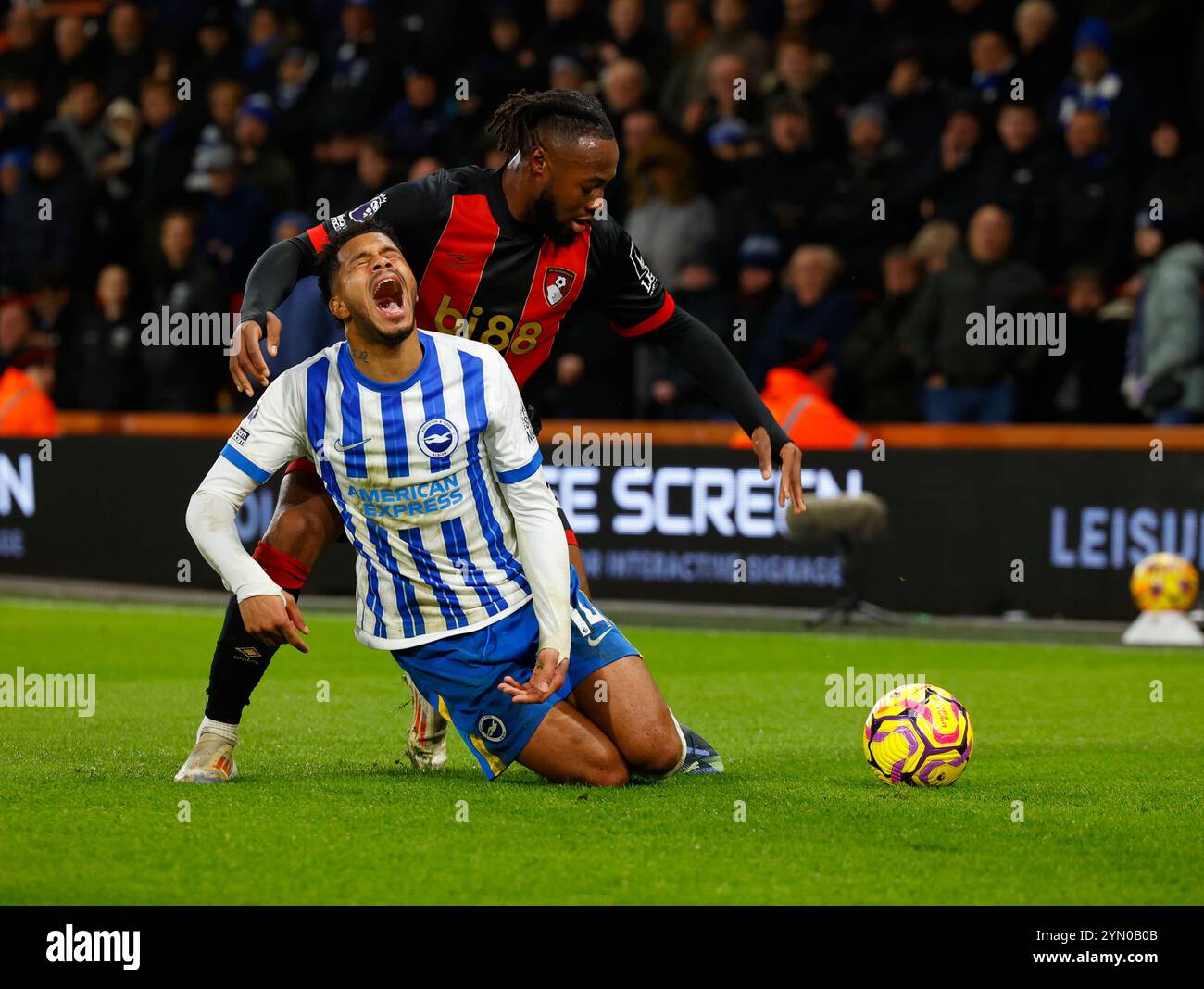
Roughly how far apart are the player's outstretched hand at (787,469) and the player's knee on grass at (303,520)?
1409mm

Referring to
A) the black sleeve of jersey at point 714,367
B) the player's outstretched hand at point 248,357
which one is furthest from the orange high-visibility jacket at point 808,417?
the player's outstretched hand at point 248,357

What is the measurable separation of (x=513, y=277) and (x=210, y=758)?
1.85m

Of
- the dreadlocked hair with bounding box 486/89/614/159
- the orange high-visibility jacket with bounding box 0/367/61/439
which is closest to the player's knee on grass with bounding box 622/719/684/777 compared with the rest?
the dreadlocked hair with bounding box 486/89/614/159

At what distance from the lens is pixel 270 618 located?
201 inches

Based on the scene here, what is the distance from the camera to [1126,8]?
12.6 metres

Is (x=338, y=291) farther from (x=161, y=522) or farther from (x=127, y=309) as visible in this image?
(x=127, y=309)

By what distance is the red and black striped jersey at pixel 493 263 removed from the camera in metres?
5.93

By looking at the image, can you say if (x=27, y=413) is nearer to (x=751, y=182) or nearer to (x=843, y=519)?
(x=751, y=182)

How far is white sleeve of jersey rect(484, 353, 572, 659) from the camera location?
5402 millimetres

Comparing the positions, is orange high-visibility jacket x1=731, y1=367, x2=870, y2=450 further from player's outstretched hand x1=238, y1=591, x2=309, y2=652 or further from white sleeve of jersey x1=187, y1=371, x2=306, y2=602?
player's outstretched hand x1=238, y1=591, x2=309, y2=652

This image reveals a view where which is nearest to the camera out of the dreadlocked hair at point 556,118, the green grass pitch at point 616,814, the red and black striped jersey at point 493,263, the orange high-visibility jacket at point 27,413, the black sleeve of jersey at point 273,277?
the green grass pitch at point 616,814

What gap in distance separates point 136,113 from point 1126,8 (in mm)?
9107

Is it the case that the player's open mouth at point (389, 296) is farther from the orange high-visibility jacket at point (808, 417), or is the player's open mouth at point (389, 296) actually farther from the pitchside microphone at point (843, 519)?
the orange high-visibility jacket at point (808, 417)
